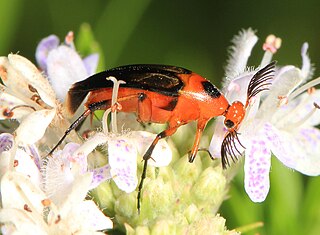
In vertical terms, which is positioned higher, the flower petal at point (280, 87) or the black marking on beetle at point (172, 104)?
the flower petal at point (280, 87)

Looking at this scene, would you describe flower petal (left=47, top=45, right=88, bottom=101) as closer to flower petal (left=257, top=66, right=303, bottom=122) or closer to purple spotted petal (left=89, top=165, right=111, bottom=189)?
purple spotted petal (left=89, top=165, right=111, bottom=189)

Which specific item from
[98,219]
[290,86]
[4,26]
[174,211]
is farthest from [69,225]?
[4,26]

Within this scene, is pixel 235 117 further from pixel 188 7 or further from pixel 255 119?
pixel 188 7

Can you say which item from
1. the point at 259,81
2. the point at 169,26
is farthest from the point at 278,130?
the point at 169,26

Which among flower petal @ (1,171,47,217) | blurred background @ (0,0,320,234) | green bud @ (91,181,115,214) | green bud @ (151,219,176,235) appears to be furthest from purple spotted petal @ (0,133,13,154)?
blurred background @ (0,0,320,234)

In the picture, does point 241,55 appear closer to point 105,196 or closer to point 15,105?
point 105,196

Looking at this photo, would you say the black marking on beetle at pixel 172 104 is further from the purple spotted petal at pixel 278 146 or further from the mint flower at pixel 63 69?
the mint flower at pixel 63 69

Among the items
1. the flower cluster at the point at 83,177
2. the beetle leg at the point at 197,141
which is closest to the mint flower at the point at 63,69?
the flower cluster at the point at 83,177
